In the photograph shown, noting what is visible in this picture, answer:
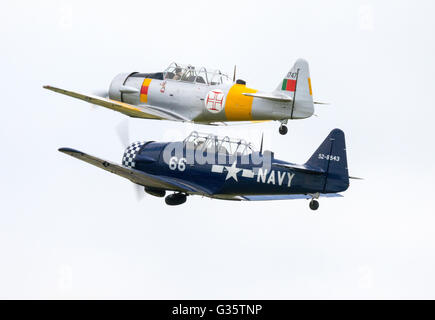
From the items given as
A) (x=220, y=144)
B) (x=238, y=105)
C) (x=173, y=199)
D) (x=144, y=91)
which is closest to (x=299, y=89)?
(x=238, y=105)

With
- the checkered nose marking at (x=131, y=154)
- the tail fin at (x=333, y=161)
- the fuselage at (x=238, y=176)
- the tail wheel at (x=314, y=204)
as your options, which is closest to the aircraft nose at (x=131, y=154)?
the checkered nose marking at (x=131, y=154)

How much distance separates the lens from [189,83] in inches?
1599

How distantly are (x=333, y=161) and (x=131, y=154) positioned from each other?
202 inches

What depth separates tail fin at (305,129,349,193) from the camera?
1455 inches

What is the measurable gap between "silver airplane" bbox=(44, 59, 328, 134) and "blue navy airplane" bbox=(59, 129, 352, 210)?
1391 mm

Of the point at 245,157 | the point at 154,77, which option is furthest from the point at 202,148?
the point at 154,77

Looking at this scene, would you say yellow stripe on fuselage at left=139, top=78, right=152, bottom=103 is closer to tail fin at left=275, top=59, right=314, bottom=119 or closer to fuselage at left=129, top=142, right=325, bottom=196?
fuselage at left=129, top=142, right=325, bottom=196

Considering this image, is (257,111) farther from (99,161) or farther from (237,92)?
(99,161)

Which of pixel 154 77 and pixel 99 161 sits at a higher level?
pixel 154 77

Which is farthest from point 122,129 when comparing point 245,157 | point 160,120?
point 245,157

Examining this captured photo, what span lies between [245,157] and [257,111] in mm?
1742

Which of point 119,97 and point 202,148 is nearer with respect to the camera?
point 202,148

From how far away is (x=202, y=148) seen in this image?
1511 inches

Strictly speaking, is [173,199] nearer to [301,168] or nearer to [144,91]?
[301,168]
